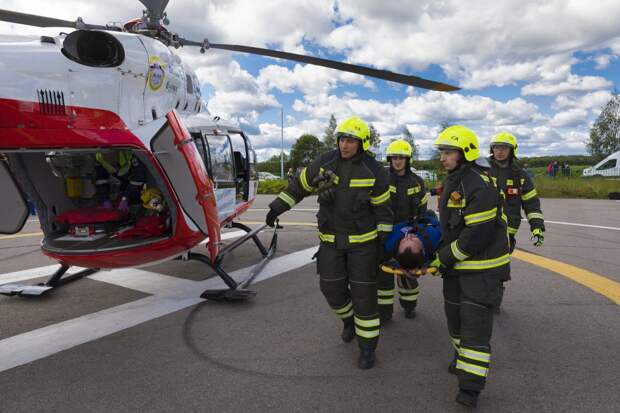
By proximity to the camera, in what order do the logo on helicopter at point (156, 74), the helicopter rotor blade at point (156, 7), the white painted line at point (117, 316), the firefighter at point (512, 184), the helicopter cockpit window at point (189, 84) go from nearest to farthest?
the white painted line at point (117, 316), the logo on helicopter at point (156, 74), the firefighter at point (512, 184), the helicopter rotor blade at point (156, 7), the helicopter cockpit window at point (189, 84)

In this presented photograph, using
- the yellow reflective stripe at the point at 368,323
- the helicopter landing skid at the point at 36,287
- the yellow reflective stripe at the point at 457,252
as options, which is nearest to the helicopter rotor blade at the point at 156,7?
the helicopter landing skid at the point at 36,287

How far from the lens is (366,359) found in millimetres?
3223

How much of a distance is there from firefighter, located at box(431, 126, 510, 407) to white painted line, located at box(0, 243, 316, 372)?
3.09m

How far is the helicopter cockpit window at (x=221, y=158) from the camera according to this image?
6016 millimetres

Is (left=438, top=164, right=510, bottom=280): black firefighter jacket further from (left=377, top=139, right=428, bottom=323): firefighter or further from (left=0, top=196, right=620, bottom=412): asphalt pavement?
(left=377, top=139, right=428, bottom=323): firefighter

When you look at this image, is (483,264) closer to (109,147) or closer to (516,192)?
(516,192)

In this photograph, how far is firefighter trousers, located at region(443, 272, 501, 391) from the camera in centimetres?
266

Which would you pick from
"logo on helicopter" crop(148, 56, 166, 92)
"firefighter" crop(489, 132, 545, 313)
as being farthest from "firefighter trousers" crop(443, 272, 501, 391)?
"logo on helicopter" crop(148, 56, 166, 92)

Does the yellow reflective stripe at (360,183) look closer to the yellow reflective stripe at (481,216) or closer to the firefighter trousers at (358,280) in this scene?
the firefighter trousers at (358,280)

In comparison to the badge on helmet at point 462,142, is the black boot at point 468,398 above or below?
below

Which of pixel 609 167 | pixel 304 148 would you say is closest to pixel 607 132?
pixel 609 167

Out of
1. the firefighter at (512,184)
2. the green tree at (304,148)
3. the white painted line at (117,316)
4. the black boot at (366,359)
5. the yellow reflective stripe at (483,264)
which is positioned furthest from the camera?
the green tree at (304,148)

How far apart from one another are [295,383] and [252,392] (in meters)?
0.32

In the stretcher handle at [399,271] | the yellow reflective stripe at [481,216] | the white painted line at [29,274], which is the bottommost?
the white painted line at [29,274]
